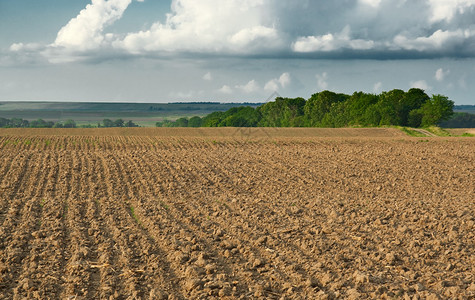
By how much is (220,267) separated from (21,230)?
532 centimetres

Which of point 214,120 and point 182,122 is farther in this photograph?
point 182,122

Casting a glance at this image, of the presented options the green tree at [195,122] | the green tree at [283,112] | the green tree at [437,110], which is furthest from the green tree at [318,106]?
the green tree at [195,122]

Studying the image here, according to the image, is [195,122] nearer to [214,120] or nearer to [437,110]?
[214,120]

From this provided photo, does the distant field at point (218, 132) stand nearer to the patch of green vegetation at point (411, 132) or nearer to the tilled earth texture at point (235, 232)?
the patch of green vegetation at point (411, 132)

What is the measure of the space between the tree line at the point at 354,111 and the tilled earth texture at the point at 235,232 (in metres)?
63.0

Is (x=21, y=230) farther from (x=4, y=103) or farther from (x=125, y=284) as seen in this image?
(x=4, y=103)

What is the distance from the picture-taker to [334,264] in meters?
8.56

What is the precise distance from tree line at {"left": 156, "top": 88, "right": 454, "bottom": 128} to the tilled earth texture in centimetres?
6298

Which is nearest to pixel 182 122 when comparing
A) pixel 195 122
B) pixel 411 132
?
pixel 195 122

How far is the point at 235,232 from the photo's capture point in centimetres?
1102

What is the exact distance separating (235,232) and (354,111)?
3306 inches

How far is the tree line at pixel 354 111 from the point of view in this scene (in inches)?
3243

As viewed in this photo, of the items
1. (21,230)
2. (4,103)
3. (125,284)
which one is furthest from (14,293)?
(4,103)

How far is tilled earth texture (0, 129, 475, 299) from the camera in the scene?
7645 mm
